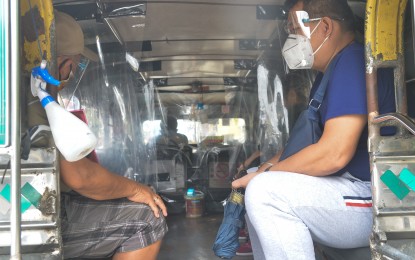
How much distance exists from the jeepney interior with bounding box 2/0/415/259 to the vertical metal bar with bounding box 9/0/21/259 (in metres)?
1.34

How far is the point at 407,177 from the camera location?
1.54 meters

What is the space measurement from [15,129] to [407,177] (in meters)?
1.37

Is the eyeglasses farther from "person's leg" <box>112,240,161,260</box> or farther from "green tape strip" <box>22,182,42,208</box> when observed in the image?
"green tape strip" <box>22,182,42,208</box>

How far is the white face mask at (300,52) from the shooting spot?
6.71ft

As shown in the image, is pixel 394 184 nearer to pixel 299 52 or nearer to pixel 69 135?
pixel 299 52

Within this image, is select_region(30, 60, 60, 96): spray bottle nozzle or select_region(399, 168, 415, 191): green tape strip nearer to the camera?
select_region(30, 60, 60, 96): spray bottle nozzle

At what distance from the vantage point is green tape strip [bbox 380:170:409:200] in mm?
1546

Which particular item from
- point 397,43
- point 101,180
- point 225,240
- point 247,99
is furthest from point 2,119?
point 247,99

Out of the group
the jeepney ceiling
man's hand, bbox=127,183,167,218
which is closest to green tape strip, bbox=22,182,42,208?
man's hand, bbox=127,183,167,218

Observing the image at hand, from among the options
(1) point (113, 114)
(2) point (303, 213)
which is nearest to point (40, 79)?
(2) point (303, 213)

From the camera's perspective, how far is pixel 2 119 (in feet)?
3.67

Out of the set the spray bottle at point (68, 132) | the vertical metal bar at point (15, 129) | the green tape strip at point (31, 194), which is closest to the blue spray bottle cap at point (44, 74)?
the spray bottle at point (68, 132)

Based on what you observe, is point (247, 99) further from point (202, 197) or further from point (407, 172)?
point (407, 172)

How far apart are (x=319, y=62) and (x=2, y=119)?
4.94 feet
